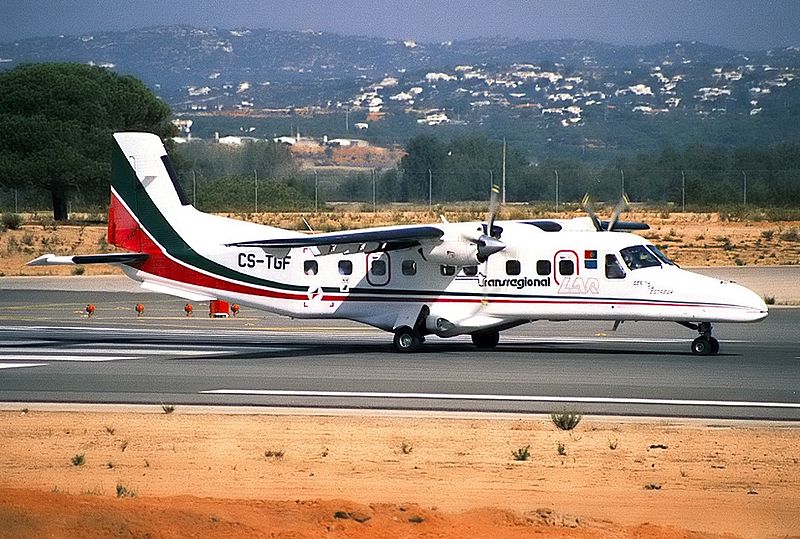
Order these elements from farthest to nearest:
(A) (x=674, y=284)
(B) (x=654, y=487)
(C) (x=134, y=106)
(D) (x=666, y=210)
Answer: (D) (x=666, y=210) < (C) (x=134, y=106) < (A) (x=674, y=284) < (B) (x=654, y=487)

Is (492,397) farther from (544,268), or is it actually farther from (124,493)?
(124,493)

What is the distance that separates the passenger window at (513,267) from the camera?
2469 centimetres

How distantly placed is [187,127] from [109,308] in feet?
540

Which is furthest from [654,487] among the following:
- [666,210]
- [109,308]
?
[666,210]

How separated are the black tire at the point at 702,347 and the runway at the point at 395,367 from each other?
0.37 m

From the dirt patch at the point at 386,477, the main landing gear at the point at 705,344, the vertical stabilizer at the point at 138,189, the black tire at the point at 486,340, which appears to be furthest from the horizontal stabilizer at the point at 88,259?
the main landing gear at the point at 705,344

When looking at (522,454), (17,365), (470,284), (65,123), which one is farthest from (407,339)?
(65,123)

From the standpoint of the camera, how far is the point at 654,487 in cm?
1241

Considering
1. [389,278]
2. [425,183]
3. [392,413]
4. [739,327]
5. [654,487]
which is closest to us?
[654,487]

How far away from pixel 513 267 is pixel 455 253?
1164mm

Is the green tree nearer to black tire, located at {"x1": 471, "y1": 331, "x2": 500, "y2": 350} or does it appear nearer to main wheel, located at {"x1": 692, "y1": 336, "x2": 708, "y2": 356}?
black tire, located at {"x1": 471, "y1": 331, "x2": 500, "y2": 350}

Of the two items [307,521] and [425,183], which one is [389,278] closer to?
[307,521]

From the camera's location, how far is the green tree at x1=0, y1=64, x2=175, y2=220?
2601 inches

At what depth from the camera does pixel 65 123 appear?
67.0 metres
